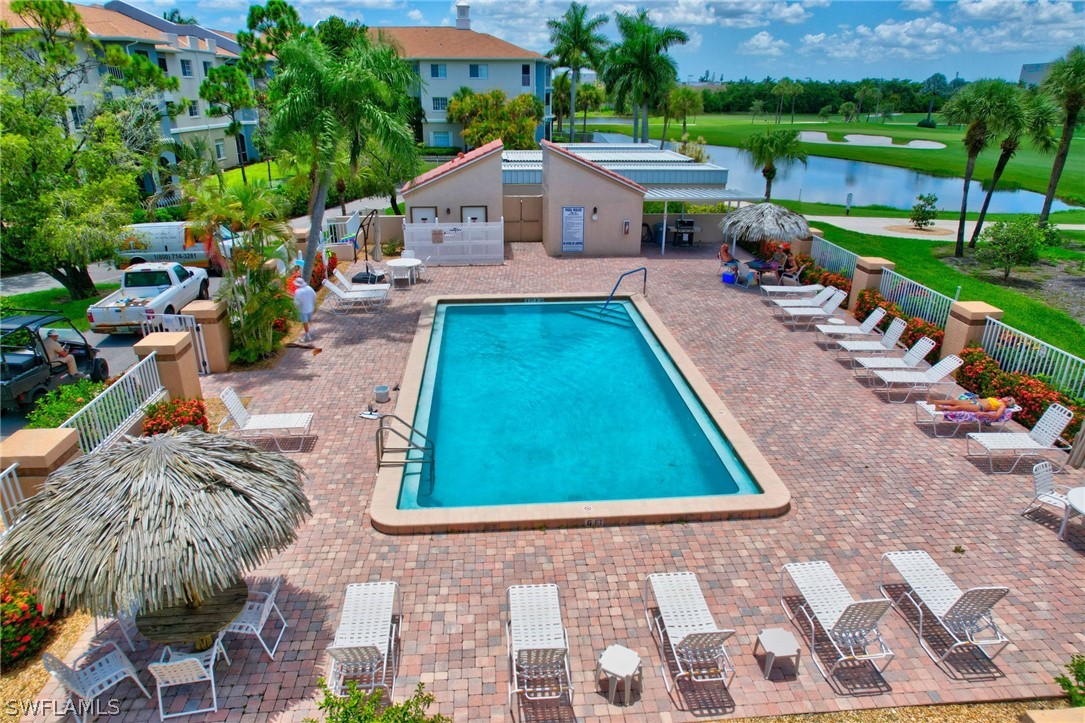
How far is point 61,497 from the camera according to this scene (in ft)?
20.4

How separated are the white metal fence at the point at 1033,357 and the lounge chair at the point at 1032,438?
46.4 inches

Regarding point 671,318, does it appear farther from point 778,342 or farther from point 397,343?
point 397,343

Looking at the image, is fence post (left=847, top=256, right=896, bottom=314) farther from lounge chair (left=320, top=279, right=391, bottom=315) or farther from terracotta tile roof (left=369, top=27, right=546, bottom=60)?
terracotta tile roof (left=369, top=27, right=546, bottom=60)

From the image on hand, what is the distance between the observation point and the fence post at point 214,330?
46.8 ft

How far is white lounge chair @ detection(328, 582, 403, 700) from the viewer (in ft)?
21.6

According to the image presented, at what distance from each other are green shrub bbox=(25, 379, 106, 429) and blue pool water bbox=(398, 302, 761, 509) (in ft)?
17.1

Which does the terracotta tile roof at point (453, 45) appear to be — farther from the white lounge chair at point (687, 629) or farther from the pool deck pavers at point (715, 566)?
the white lounge chair at point (687, 629)

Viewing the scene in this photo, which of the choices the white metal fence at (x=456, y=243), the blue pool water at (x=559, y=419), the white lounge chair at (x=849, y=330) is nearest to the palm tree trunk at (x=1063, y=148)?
the white lounge chair at (x=849, y=330)

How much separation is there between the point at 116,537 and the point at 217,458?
112 cm

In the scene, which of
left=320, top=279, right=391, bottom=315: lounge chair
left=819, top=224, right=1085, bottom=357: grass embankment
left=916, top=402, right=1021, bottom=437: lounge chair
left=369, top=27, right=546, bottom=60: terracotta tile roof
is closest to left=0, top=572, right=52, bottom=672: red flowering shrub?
left=320, top=279, right=391, bottom=315: lounge chair

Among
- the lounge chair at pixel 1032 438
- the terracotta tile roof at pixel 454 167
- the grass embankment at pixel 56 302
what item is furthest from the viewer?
the terracotta tile roof at pixel 454 167

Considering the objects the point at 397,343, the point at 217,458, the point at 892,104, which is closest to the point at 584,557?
the point at 217,458

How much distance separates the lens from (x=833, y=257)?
2070 centimetres

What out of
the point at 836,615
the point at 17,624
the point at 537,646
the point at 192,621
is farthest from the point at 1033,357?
the point at 17,624
